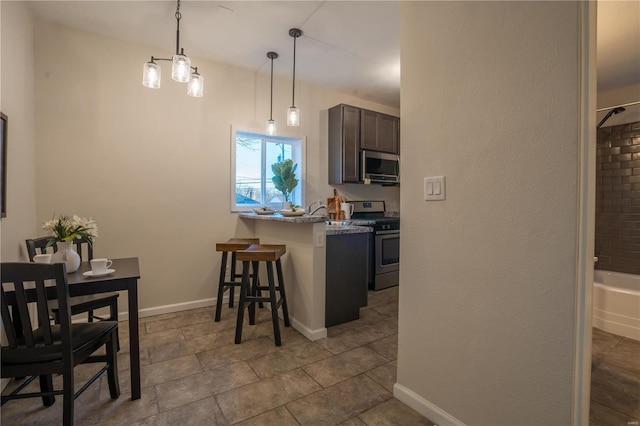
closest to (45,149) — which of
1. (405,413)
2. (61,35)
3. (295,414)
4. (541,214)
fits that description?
(61,35)

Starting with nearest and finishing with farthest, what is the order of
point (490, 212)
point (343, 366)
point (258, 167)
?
1. point (490, 212)
2. point (343, 366)
3. point (258, 167)

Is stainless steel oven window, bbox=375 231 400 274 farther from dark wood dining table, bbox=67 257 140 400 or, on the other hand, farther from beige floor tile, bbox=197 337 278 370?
dark wood dining table, bbox=67 257 140 400

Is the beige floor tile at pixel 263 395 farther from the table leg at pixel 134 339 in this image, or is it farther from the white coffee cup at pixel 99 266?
the white coffee cup at pixel 99 266

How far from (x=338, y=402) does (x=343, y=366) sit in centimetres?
38

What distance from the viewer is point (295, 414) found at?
156cm

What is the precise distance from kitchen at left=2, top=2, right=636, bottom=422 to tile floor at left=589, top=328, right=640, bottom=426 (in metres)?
0.86

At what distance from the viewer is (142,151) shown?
2.90 meters

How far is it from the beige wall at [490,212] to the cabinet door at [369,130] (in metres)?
2.54

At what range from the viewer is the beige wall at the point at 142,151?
257 cm

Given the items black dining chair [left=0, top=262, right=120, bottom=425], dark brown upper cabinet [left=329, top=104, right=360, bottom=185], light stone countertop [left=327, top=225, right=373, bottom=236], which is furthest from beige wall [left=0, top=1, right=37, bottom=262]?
dark brown upper cabinet [left=329, top=104, right=360, bottom=185]

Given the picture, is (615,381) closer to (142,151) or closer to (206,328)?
(206,328)

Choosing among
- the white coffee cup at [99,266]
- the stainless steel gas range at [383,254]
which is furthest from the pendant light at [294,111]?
the white coffee cup at [99,266]

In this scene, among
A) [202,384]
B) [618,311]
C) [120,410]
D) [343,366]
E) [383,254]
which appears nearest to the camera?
[120,410]

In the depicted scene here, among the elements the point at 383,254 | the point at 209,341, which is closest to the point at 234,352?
the point at 209,341
